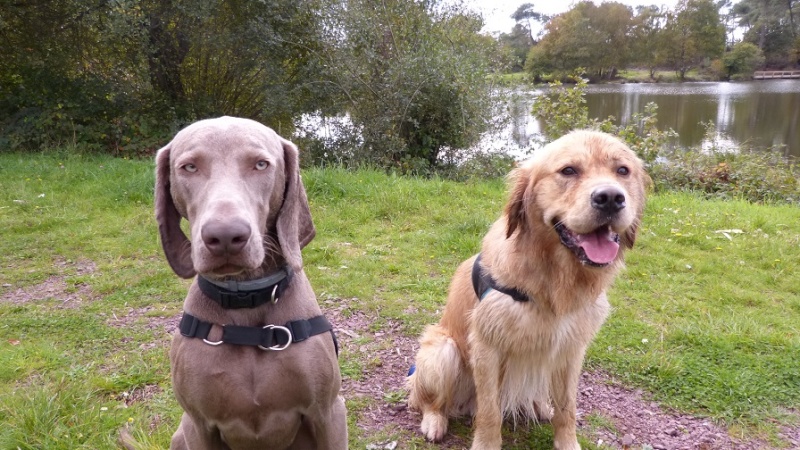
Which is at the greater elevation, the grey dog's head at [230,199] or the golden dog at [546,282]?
the grey dog's head at [230,199]

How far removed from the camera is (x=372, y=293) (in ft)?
14.5

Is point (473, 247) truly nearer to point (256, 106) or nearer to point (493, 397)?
point (493, 397)

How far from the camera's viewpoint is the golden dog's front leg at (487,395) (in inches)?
103

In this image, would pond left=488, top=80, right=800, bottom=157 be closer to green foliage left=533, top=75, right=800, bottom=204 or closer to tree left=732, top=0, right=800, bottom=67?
green foliage left=533, top=75, right=800, bottom=204

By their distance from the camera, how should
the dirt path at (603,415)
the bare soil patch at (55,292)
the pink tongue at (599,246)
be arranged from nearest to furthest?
the pink tongue at (599,246), the dirt path at (603,415), the bare soil patch at (55,292)

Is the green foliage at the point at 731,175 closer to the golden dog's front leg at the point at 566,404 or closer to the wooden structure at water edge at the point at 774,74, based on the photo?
the golden dog's front leg at the point at 566,404

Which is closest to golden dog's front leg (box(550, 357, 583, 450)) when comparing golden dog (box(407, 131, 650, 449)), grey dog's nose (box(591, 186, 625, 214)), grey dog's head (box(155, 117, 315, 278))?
golden dog (box(407, 131, 650, 449))

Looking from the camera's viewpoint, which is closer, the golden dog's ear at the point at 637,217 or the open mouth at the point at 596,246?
the open mouth at the point at 596,246

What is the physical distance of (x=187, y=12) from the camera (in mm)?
9922

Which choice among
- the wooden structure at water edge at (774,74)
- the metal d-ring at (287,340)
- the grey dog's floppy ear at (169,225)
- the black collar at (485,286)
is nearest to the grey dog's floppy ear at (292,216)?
the metal d-ring at (287,340)

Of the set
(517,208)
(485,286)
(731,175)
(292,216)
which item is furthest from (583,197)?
(731,175)

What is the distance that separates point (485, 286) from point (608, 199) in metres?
0.77

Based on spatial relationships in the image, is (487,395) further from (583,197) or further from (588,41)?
(588,41)

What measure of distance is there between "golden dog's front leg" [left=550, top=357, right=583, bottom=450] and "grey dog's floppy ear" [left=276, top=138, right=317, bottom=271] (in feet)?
5.11
